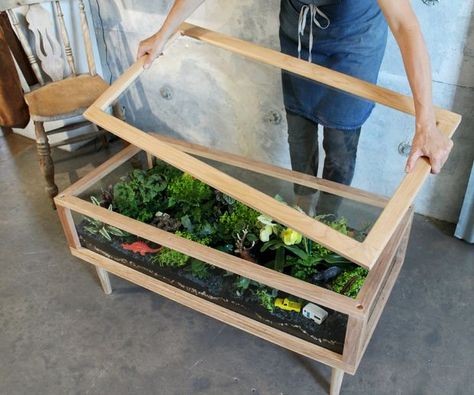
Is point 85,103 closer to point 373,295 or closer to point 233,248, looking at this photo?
point 233,248

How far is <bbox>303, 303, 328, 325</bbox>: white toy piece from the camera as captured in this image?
1.48 meters

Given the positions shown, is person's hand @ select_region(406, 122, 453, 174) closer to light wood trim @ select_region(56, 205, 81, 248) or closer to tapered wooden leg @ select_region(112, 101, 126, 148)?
tapered wooden leg @ select_region(112, 101, 126, 148)

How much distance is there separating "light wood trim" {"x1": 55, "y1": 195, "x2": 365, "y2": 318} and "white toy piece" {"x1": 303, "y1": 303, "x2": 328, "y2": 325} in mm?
110

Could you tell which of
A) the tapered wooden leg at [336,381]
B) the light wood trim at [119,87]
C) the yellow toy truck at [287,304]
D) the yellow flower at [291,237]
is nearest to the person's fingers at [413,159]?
the yellow flower at [291,237]

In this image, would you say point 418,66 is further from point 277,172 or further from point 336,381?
point 336,381

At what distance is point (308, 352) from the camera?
4.96 feet

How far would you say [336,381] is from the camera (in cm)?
158

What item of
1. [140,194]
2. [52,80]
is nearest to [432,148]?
[140,194]

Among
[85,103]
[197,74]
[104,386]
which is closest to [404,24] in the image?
[197,74]

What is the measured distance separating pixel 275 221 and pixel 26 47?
1.70 metres

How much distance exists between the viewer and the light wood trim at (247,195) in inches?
46.0

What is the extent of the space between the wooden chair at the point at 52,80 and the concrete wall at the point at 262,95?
1.18 feet

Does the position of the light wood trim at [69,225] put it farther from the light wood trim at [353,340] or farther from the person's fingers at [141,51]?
the light wood trim at [353,340]

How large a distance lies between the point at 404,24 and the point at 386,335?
1161mm
